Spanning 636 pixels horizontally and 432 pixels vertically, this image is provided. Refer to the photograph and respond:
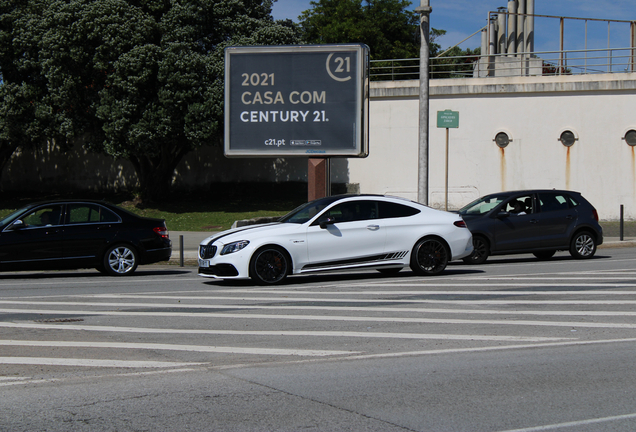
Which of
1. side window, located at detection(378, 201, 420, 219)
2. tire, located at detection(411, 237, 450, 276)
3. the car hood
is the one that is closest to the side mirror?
the car hood

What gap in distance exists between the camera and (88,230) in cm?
1393

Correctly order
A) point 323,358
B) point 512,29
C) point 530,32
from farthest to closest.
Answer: point 512,29 → point 530,32 → point 323,358

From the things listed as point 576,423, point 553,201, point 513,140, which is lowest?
point 576,423

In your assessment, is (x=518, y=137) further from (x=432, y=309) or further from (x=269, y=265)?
(x=432, y=309)

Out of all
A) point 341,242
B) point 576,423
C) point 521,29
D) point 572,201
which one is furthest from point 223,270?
point 521,29

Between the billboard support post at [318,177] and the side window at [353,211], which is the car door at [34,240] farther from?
the billboard support post at [318,177]

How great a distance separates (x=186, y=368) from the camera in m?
6.21

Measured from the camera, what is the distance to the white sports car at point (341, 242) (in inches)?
469

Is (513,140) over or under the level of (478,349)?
over

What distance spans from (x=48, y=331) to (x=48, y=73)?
24.6 meters

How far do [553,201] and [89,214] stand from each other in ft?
34.6

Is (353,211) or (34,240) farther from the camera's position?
(34,240)

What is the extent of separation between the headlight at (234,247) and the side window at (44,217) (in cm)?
415

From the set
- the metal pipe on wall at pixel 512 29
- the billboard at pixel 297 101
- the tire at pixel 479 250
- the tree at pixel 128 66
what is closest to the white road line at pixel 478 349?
the tire at pixel 479 250
